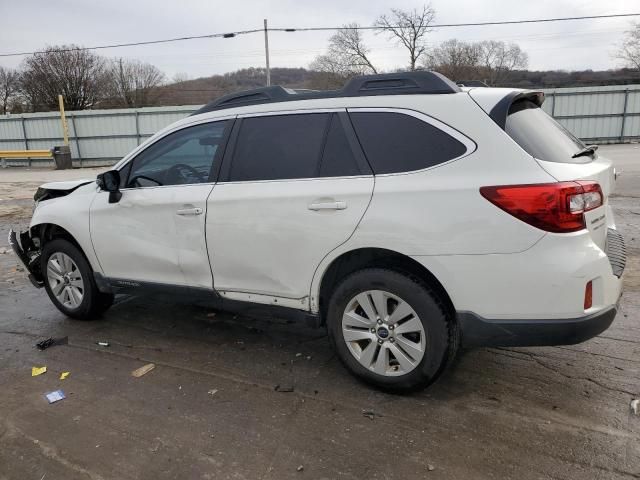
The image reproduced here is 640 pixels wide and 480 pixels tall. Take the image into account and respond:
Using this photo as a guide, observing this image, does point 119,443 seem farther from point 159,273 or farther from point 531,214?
point 531,214

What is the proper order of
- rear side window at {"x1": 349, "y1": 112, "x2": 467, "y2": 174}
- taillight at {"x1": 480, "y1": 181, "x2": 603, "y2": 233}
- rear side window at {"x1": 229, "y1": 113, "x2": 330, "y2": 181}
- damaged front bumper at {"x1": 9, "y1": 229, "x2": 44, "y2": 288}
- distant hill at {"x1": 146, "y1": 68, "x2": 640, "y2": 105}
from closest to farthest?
taillight at {"x1": 480, "y1": 181, "x2": 603, "y2": 233}, rear side window at {"x1": 349, "y1": 112, "x2": 467, "y2": 174}, rear side window at {"x1": 229, "y1": 113, "x2": 330, "y2": 181}, damaged front bumper at {"x1": 9, "y1": 229, "x2": 44, "y2": 288}, distant hill at {"x1": 146, "y1": 68, "x2": 640, "y2": 105}

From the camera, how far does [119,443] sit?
2.89 metres

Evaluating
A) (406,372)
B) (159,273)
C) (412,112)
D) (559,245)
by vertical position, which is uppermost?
(412,112)

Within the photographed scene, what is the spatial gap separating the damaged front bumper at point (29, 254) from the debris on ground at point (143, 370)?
6.24ft

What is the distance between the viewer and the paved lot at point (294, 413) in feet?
8.68

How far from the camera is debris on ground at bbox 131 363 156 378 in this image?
145 inches

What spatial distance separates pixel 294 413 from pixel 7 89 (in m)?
61.7

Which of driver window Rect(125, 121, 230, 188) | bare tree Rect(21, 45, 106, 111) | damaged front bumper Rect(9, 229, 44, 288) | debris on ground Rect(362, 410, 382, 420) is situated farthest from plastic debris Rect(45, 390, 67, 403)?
bare tree Rect(21, 45, 106, 111)

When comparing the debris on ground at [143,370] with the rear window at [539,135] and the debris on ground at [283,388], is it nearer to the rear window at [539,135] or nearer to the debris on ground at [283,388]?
the debris on ground at [283,388]

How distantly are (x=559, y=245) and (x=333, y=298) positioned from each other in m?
1.33

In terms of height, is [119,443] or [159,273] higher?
[159,273]

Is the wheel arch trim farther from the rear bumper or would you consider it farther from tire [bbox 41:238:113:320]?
tire [bbox 41:238:113:320]

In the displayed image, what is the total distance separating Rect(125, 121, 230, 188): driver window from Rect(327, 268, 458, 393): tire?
141cm

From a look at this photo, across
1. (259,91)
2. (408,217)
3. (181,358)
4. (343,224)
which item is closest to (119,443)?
(181,358)
